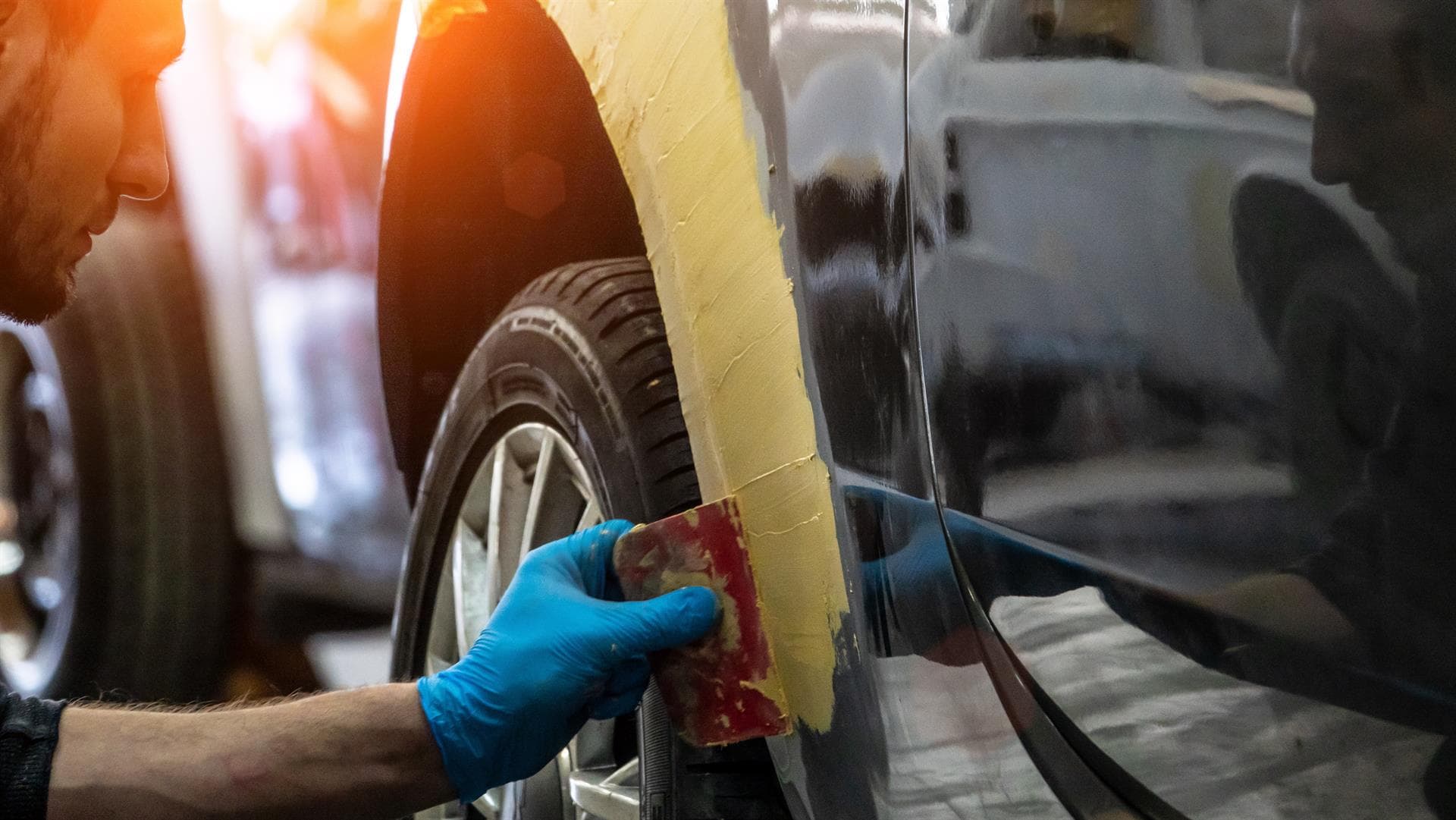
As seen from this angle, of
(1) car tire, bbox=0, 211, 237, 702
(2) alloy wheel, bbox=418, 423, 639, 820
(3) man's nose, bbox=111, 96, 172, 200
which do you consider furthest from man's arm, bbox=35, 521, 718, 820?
(1) car tire, bbox=0, 211, 237, 702

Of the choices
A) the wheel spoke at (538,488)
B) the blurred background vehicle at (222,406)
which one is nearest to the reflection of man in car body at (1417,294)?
the wheel spoke at (538,488)

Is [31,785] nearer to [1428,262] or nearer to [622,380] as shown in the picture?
[622,380]

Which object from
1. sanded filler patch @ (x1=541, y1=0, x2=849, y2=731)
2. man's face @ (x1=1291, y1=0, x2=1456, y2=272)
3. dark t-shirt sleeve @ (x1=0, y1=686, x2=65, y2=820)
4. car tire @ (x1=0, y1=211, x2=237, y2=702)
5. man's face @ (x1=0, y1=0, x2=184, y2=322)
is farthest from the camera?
car tire @ (x1=0, y1=211, x2=237, y2=702)

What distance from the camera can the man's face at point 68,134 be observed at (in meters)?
1.21

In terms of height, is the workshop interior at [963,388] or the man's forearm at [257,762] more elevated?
the workshop interior at [963,388]

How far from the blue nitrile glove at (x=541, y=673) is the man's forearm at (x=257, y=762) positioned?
4 centimetres

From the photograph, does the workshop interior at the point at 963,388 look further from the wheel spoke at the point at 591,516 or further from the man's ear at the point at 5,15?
the man's ear at the point at 5,15

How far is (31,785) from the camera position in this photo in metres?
1.10

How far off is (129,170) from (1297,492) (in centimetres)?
128

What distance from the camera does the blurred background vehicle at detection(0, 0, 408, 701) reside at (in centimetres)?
226

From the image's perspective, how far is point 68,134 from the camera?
126 cm

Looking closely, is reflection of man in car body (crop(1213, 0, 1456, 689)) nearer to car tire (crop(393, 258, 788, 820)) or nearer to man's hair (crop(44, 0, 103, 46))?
car tire (crop(393, 258, 788, 820))

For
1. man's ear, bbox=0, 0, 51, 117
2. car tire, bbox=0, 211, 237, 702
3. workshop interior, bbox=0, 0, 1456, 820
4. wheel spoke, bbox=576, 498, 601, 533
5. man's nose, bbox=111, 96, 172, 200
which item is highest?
man's ear, bbox=0, 0, 51, 117

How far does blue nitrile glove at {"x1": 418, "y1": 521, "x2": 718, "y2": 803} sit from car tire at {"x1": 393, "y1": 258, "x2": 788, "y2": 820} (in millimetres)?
54
